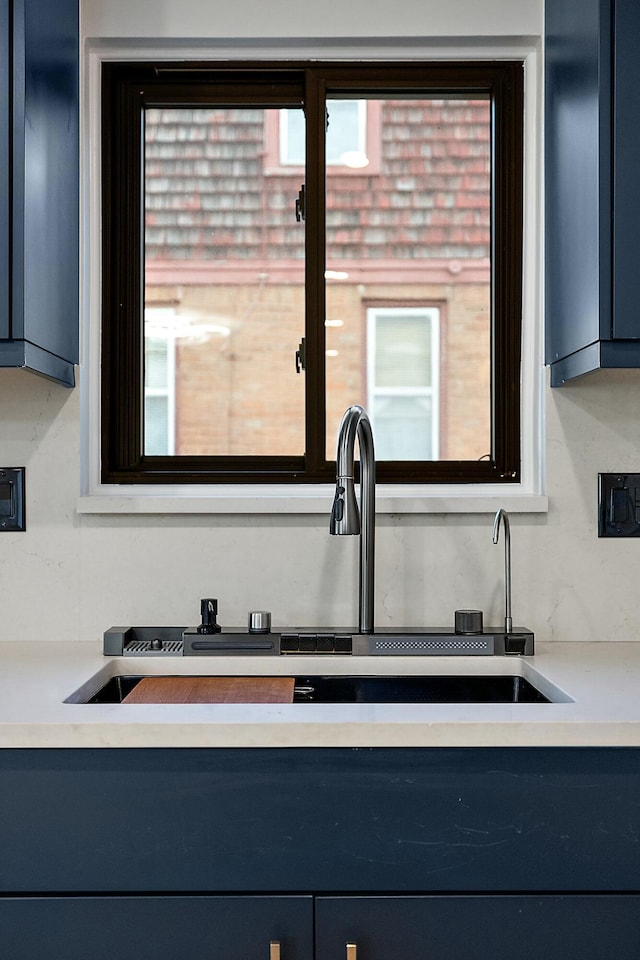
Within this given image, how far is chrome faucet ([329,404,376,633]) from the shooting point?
1.56 meters

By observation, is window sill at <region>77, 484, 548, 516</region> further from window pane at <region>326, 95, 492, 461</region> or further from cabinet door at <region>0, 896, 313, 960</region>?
cabinet door at <region>0, 896, 313, 960</region>

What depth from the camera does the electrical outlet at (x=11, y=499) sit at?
1.80 m

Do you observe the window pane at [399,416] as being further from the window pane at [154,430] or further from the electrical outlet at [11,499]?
the electrical outlet at [11,499]

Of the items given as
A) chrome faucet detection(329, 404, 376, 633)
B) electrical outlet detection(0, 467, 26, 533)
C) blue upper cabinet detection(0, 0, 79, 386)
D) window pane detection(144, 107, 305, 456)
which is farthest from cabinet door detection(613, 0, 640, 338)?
electrical outlet detection(0, 467, 26, 533)

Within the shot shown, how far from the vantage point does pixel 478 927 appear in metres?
1.17

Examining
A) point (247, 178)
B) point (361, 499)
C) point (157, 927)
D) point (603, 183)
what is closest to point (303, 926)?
point (157, 927)

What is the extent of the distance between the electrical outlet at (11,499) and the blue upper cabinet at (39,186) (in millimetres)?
235

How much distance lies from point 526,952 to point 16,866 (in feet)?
2.29

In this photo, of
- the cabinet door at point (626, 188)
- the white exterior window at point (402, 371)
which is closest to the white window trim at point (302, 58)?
the cabinet door at point (626, 188)

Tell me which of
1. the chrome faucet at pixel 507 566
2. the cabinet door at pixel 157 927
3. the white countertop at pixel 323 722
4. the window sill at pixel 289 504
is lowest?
the cabinet door at pixel 157 927

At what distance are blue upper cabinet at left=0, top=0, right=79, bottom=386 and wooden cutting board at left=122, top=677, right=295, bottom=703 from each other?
60 cm

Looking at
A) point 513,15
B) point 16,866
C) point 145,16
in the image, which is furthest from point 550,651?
point 145,16

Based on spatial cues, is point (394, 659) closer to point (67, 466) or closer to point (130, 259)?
point (67, 466)

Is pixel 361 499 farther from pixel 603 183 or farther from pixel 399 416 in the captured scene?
pixel 399 416
